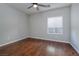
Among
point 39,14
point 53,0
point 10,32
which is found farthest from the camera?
point 39,14

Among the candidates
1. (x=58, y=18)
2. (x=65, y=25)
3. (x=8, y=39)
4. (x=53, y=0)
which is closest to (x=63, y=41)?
(x=65, y=25)

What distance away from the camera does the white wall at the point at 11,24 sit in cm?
245

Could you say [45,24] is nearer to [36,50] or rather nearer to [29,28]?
[29,28]

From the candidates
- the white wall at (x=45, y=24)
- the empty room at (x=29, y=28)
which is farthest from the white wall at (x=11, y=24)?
the white wall at (x=45, y=24)

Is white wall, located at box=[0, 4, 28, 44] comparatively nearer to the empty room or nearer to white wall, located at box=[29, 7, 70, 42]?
the empty room

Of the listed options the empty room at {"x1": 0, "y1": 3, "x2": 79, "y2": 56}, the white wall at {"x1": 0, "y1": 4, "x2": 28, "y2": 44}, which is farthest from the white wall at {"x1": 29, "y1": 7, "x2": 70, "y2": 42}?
the white wall at {"x1": 0, "y1": 4, "x2": 28, "y2": 44}

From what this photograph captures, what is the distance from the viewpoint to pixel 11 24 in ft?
9.14

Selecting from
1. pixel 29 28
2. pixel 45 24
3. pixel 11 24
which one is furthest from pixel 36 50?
pixel 45 24

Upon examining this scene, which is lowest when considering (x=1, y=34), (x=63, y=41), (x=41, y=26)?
(x=63, y=41)

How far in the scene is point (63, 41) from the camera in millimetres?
2879

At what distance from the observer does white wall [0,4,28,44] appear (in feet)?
8.02

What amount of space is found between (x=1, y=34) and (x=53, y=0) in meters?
2.44

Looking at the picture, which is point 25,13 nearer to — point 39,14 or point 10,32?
point 10,32

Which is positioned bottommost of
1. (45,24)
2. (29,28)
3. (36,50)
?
(36,50)
